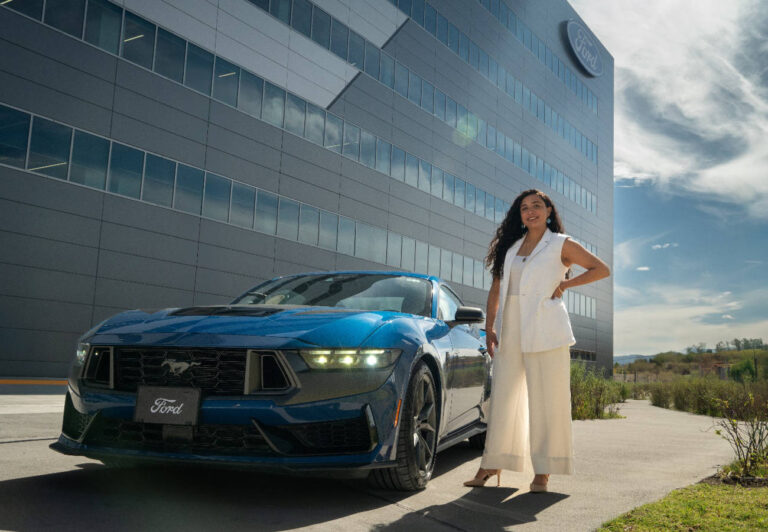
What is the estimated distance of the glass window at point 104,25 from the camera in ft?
60.0

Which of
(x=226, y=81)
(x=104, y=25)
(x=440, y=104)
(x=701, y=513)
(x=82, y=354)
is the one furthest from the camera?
(x=440, y=104)

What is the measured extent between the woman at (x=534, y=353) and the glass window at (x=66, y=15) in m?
16.7

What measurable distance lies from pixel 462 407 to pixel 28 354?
50.1ft

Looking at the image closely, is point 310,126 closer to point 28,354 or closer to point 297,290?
point 28,354

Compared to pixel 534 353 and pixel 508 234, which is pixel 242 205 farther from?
pixel 534 353

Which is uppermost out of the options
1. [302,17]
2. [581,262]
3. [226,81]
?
[302,17]

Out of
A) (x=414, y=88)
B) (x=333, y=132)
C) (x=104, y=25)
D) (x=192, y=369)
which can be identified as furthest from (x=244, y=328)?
Result: (x=414, y=88)

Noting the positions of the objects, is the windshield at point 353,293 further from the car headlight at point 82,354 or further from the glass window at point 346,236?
the glass window at point 346,236

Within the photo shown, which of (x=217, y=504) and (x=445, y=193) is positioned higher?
(x=445, y=193)

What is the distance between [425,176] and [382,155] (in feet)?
11.7

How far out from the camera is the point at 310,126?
83.9 ft

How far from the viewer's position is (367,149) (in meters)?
28.6

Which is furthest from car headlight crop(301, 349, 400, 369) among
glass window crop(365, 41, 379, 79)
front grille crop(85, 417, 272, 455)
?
glass window crop(365, 41, 379, 79)

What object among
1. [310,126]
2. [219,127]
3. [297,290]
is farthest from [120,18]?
[297,290]
